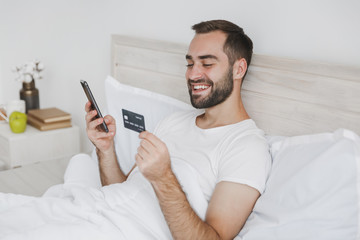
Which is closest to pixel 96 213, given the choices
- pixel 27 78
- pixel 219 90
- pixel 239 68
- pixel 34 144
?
pixel 219 90

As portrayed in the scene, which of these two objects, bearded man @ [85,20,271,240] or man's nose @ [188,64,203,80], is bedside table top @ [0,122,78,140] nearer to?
bearded man @ [85,20,271,240]

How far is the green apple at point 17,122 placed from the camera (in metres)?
2.19

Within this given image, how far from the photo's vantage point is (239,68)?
138 centimetres

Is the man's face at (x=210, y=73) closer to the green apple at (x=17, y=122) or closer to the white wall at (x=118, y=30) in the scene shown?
the white wall at (x=118, y=30)

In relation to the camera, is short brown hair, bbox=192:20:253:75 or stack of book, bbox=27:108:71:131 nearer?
short brown hair, bbox=192:20:253:75

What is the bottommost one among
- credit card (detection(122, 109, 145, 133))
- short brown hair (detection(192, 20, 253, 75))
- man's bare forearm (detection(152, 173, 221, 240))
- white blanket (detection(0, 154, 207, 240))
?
white blanket (detection(0, 154, 207, 240))

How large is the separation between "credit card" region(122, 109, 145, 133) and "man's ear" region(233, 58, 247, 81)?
0.49 meters

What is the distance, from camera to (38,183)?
170cm

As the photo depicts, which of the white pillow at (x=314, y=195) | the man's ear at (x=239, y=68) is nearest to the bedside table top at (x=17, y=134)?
the man's ear at (x=239, y=68)

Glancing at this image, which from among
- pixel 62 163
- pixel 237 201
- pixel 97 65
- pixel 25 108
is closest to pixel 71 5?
pixel 97 65

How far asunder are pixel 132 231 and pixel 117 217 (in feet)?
0.20

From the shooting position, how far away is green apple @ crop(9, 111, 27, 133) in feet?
7.20

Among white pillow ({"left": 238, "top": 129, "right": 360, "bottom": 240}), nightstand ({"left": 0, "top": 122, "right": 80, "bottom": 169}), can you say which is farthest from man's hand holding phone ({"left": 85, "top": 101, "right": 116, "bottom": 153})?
nightstand ({"left": 0, "top": 122, "right": 80, "bottom": 169})

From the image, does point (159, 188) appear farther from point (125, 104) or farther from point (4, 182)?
point (4, 182)
